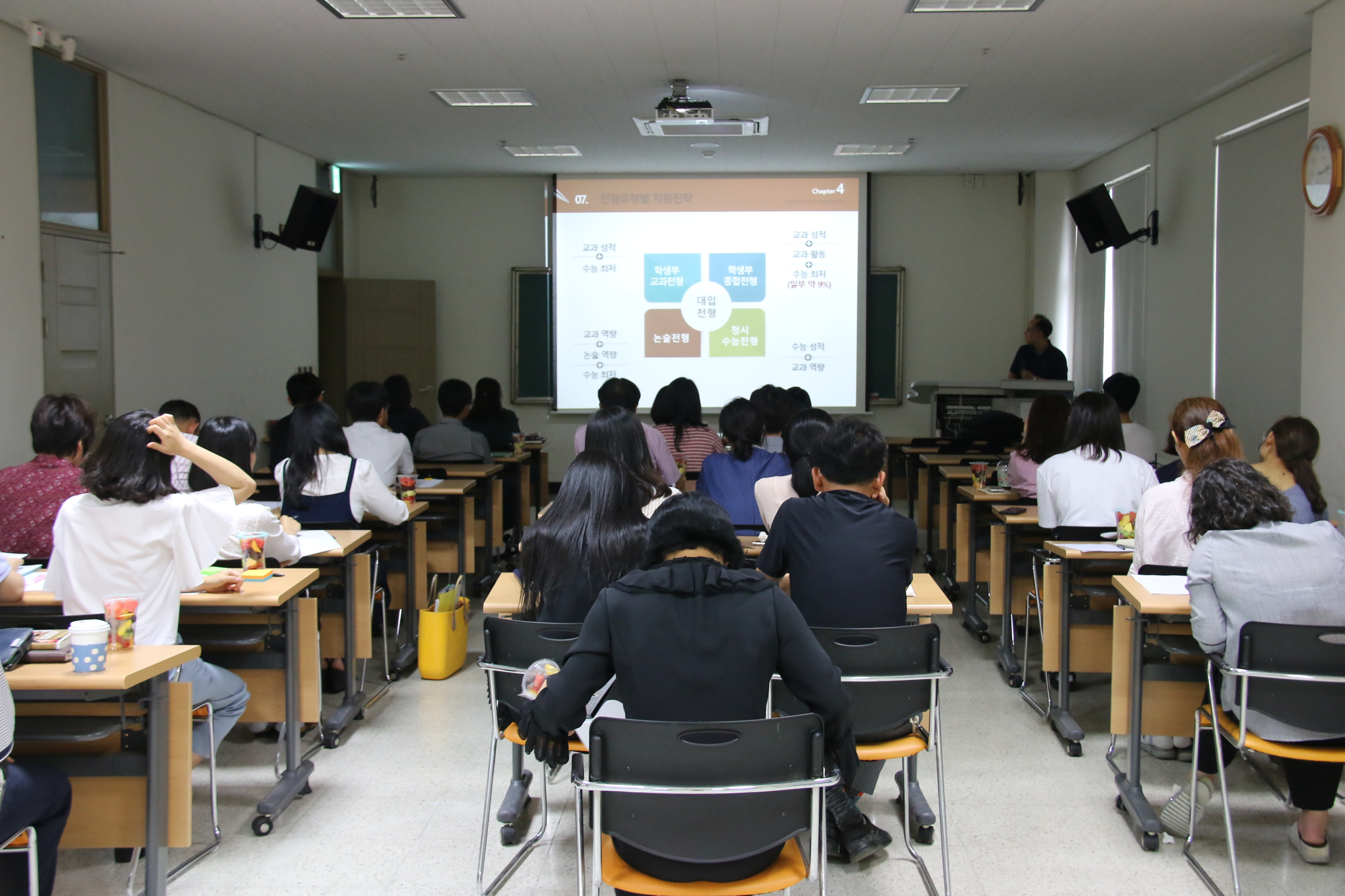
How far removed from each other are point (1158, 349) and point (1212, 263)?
3.31 feet

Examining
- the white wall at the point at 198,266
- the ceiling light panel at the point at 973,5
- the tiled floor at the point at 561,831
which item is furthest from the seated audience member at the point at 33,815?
the ceiling light panel at the point at 973,5

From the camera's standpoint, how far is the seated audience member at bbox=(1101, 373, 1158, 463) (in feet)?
18.5

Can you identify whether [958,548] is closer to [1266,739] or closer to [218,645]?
[1266,739]

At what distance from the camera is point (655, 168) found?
9180 millimetres

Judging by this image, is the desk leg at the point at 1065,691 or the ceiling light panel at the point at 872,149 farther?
the ceiling light panel at the point at 872,149

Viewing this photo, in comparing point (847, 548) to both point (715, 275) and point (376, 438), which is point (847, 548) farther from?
point (715, 275)

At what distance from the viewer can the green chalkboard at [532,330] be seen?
9930 millimetres

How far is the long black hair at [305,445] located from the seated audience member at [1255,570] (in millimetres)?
3132

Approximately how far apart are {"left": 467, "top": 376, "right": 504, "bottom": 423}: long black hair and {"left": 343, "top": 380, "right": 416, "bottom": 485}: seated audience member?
1.59m

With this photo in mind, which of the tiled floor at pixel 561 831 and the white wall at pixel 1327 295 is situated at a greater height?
the white wall at pixel 1327 295

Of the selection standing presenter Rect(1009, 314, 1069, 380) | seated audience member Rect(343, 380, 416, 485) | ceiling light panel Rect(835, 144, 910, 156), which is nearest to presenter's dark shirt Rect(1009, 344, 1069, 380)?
standing presenter Rect(1009, 314, 1069, 380)

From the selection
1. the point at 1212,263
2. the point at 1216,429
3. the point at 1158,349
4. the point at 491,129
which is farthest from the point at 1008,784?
the point at 491,129

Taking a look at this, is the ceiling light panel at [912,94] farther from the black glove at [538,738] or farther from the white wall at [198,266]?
the black glove at [538,738]

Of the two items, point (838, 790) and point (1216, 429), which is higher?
point (1216, 429)
